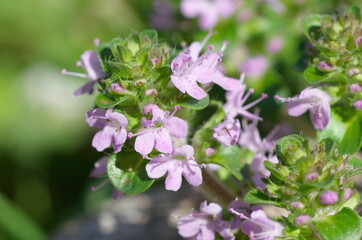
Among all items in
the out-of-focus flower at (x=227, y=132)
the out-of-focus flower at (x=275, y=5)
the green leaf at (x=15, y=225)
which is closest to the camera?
the out-of-focus flower at (x=227, y=132)

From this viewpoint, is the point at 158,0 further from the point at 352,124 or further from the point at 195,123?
the point at 352,124

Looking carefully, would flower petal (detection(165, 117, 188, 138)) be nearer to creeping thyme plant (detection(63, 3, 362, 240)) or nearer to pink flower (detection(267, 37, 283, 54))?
creeping thyme plant (detection(63, 3, 362, 240))

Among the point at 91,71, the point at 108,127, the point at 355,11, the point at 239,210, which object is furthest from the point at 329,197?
the point at 91,71

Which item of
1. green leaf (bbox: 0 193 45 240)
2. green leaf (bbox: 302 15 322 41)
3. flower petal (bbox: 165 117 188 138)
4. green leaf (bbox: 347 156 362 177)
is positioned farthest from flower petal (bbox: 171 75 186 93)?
green leaf (bbox: 0 193 45 240)

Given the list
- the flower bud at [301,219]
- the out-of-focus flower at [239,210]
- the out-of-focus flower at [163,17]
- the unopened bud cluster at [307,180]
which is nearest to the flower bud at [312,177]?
the unopened bud cluster at [307,180]

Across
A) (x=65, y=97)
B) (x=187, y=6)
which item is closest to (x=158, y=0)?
(x=187, y=6)

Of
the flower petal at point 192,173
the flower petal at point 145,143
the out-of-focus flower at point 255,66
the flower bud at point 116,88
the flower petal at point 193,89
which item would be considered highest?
the flower bud at point 116,88

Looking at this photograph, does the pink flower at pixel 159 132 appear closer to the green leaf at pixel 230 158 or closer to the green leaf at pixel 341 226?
the green leaf at pixel 230 158
